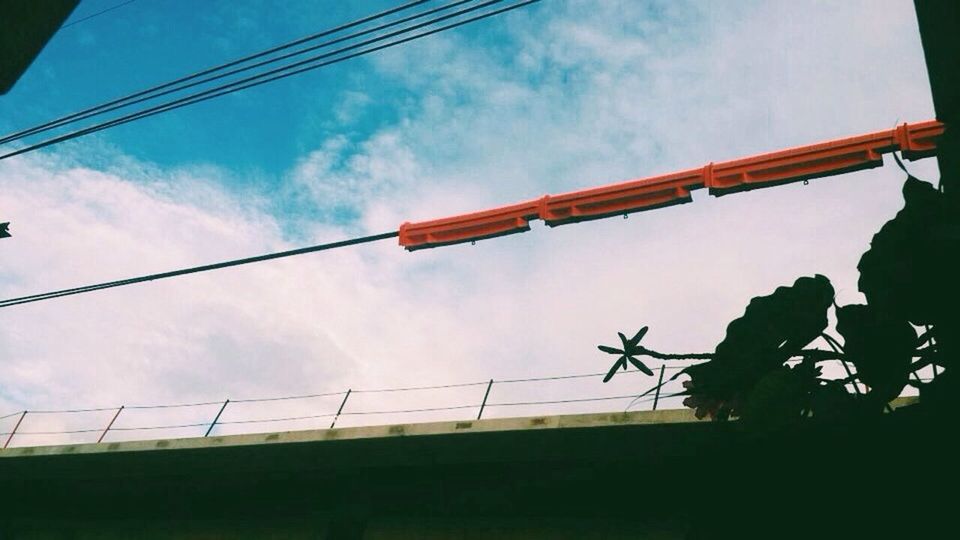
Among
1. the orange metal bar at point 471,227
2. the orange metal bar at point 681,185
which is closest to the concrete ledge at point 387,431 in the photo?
the orange metal bar at point 681,185

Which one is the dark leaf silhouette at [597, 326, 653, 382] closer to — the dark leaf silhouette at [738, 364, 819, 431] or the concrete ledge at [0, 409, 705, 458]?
the dark leaf silhouette at [738, 364, 819, 431]

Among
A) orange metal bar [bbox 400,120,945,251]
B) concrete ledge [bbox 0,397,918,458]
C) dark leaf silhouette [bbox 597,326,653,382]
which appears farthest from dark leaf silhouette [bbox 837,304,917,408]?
orange metal bar [bbox 400,120,945,251]

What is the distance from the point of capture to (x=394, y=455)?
6.21 m

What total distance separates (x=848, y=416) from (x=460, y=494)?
5.28 metres

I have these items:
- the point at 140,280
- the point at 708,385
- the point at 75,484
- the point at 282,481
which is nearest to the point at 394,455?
the point at 282,481

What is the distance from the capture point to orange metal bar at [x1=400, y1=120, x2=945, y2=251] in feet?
36.0

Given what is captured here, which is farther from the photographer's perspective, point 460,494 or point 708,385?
point 460,494

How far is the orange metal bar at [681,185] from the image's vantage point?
11.0 metres

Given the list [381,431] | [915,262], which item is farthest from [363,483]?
[915,262]

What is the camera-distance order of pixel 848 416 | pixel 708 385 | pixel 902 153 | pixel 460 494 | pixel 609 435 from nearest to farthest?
pixel 848 416 < pixel 708 385 < pixel 609 435 < pixel 460 494 < pixel 902 153

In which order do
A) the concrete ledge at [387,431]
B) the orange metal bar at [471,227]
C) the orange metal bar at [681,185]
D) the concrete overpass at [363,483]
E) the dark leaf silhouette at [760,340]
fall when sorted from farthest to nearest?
1. the orange metal bar at [471,227]
2. the orange metal bar at [681,185]
3. the concrete ledge at [387,431]
4. the concrete overpass at [363,483]
5. the dark leaf silhouette at [760,340]

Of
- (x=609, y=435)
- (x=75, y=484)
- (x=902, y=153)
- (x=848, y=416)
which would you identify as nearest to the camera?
(x=848, y=416)

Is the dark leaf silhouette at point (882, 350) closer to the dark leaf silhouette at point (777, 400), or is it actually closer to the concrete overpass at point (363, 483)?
the dark leaf silhouette at point (777, 400)

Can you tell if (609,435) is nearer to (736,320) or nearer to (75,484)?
(736,320)
